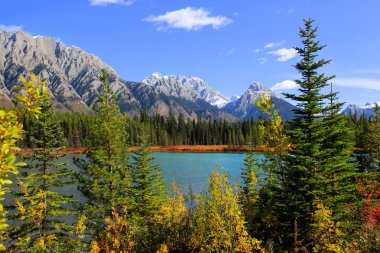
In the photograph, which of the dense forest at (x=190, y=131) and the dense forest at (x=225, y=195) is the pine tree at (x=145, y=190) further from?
the dense forest at (x=190, y=131)

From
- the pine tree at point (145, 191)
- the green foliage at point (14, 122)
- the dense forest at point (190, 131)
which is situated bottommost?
the pine tree at point (145, 191)

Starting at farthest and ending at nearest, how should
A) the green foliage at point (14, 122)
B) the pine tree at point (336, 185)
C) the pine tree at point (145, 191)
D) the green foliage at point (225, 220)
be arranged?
1. the pine tree at point (145, 191)
2. the pine tree at point (336, 185)
3. the green foliage at point (225, 220)
4. the green foliage at point (14, 122)

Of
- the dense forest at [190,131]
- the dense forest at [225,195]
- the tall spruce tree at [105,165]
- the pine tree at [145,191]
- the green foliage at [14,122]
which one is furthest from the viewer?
the dense forest at [190,131]

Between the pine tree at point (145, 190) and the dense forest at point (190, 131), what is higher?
the dense forest at point (190, 131)

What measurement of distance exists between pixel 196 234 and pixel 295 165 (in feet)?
23.8

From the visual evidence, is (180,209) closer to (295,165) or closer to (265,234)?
(265,234)

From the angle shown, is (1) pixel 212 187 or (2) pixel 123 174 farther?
(2) pixel 123 174

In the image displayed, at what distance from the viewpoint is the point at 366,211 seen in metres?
19.4

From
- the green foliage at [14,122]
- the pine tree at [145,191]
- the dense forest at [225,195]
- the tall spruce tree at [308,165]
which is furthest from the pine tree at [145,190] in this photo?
the green foliage at [14,122]

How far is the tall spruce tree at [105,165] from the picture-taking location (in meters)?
19.8

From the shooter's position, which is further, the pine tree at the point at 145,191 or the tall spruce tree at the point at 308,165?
the pine tree at the point at 145,191

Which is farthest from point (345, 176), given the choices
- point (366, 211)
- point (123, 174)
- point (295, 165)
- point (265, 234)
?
point (123, 174)

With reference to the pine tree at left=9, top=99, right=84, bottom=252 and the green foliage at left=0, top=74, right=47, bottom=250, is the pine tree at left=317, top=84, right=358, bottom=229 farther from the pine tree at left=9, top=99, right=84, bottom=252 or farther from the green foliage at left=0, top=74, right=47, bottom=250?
the green foliage at left=0, top=74, right=47, bottom=250

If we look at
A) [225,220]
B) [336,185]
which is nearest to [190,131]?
[336,185]
